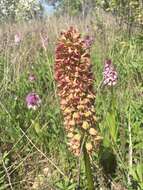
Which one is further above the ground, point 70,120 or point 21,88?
point 70,120

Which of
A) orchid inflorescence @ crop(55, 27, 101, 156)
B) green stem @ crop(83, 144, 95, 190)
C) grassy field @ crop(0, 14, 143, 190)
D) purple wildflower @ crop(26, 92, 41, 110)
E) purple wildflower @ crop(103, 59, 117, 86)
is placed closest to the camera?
orchid inflorescence @ crop(55, 27, 101, 156)

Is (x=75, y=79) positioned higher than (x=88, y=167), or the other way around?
(x=75, y=79)

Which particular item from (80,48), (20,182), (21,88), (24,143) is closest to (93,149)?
(80,48)

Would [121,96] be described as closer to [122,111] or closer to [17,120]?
[122,111]

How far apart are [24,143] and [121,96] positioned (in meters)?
0.67

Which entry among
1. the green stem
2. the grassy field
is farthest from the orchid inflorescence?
the grassy field

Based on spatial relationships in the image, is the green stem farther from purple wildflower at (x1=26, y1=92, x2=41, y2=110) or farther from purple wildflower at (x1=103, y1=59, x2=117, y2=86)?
purple wildflower at (x1=26, y1=92, x2=41, y2=110)

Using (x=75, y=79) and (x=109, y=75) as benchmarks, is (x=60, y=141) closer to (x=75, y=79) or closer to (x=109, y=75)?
(x=109, y=75)

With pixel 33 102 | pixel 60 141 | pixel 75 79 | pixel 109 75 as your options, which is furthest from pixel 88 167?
pixel 33 102

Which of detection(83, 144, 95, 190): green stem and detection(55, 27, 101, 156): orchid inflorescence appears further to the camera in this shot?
detection(83, 144, 95, 190): green stem

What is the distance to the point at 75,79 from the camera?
5.68 feet

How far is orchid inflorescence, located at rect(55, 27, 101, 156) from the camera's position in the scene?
173cm

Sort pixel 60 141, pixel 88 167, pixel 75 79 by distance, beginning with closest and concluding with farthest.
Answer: pixel 75 79 → pixel 88 167 → pixel 60 141

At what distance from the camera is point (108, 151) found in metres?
2.33
